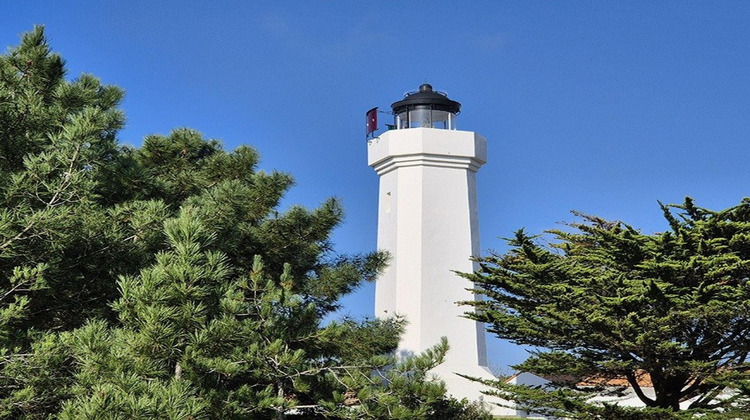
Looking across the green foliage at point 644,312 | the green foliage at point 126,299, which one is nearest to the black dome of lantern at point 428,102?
the green foliage at point 644,312

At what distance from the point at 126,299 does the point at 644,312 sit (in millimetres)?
7125

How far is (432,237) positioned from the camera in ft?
53.7

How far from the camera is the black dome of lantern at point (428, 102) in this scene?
1778 centimetres

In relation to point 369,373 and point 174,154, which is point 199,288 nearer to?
point 369,373

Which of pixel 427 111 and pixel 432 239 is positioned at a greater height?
pixel 427 111

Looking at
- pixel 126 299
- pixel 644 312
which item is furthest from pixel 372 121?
pixel 126 299

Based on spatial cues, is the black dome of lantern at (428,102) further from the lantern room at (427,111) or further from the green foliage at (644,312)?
the green foliage at (644,312)

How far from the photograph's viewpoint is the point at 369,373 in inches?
384

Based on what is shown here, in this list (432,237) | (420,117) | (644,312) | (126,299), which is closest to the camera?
(126,299)

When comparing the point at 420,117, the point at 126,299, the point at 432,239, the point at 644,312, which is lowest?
the point at 126,299

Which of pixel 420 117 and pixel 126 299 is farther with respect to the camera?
pixel 420 117

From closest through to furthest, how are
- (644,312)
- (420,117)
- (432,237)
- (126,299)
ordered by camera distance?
(126,299)
(644,312)
(432,237)
(420,117)

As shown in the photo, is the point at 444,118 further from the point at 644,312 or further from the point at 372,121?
the point at 644,312

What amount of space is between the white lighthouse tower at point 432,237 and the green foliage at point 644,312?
3544mm
